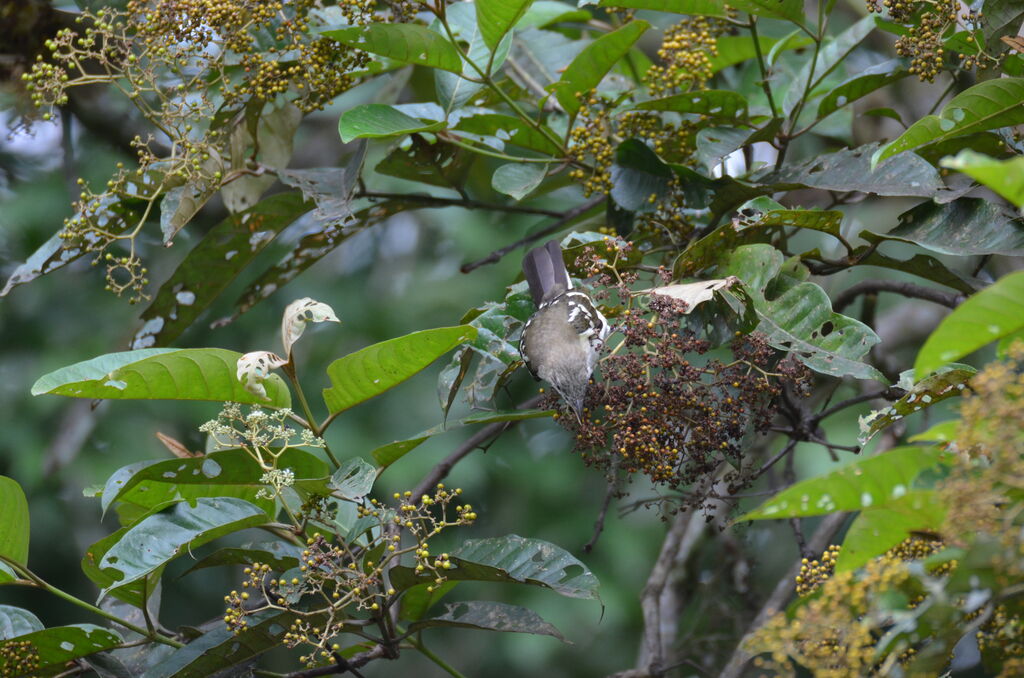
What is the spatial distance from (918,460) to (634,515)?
451 centimetres

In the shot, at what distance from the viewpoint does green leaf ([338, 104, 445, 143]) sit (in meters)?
2.69

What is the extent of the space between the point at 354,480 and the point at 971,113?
170 cm

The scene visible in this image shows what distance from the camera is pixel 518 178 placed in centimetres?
305

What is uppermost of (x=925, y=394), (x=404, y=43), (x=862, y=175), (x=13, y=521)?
(x=404, y=43)

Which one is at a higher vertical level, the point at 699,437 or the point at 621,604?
the point at 699,437

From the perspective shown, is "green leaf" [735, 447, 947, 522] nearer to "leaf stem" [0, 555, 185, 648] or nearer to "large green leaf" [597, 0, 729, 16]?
"large green leaf" [597, 0, 729, 16]

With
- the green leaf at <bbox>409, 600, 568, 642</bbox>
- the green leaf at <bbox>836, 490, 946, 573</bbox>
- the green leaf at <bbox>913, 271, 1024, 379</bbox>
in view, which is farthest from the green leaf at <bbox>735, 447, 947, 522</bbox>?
the green leaf at <bbox>409, 600, 568, 642</bbox>

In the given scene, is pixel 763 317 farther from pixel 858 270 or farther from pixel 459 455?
pixel 858 270

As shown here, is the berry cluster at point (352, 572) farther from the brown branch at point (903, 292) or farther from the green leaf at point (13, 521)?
the brown branch at point (903, 292)

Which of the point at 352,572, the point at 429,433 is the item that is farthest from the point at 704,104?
the point at 352,572

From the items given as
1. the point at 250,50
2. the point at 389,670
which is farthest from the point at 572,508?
the point at 250,50

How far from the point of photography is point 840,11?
5121 mm

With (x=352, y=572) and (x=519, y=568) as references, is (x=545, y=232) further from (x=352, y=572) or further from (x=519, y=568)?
(x=352, y=572)

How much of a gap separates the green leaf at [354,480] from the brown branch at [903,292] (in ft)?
5.93
